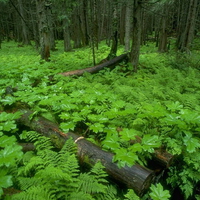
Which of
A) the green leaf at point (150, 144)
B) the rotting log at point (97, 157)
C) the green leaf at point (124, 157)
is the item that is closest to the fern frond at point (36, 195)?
the rotting log at point (97, 157)

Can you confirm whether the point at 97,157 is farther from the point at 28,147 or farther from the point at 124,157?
the point at 28,147

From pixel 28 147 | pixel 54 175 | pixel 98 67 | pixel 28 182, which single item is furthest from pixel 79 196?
pixel 98 67

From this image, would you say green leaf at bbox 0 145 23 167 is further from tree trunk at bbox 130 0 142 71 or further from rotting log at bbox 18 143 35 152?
tree trunk at bbox 130 0 142 71

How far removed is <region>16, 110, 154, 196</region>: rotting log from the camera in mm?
1862

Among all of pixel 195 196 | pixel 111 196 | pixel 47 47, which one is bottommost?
pixel 195 196

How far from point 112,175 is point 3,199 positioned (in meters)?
1.15

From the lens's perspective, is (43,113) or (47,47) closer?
(43,113)

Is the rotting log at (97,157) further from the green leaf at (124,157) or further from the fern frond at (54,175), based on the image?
the fern frond at (54,175)

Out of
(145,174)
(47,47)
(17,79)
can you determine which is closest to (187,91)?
(145,174)

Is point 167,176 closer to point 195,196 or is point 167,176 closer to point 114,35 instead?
point 195,196

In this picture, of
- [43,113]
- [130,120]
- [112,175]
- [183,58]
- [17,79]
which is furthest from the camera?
[183,58]

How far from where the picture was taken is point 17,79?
5367 millimetres

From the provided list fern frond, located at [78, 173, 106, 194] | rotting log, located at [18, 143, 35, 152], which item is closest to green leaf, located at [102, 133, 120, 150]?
fern frond, located at [78, 173, 106, 194]

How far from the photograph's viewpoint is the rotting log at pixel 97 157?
186cm
